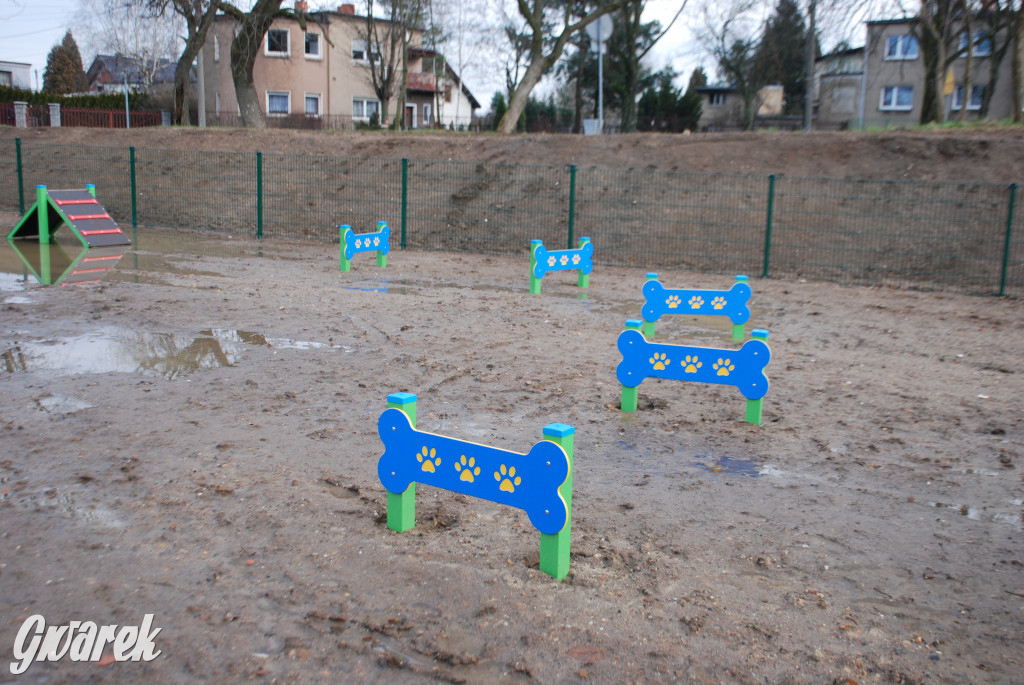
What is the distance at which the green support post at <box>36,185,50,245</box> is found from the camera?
1469 centimetres

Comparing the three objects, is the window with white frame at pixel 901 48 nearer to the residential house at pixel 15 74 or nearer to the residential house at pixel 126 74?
the residential house at pixel 126 74

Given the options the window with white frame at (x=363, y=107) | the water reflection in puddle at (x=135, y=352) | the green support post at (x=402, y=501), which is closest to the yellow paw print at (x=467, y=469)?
the green support post at (x=402, y=501)

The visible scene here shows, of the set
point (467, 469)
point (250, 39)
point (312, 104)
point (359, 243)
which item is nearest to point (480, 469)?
point (467, 469)

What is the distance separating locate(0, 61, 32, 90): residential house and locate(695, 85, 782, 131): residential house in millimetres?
57136

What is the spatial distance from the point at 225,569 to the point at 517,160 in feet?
61.1

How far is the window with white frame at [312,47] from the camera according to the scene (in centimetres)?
5078

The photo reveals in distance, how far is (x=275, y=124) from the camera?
45.6 meters

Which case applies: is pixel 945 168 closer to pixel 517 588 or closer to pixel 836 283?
pixel 836 283

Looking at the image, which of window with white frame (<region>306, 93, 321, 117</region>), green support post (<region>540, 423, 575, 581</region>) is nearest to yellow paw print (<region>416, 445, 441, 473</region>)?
green support post (<region>540, 423, 575, 581</region>)

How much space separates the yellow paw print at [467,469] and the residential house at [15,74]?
3128 inches

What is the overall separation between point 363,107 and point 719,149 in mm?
40130

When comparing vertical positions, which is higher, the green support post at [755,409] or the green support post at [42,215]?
the green support post at [42,215]

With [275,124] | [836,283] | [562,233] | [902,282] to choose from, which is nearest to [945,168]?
[902,282]

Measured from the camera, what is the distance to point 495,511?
4676mm
